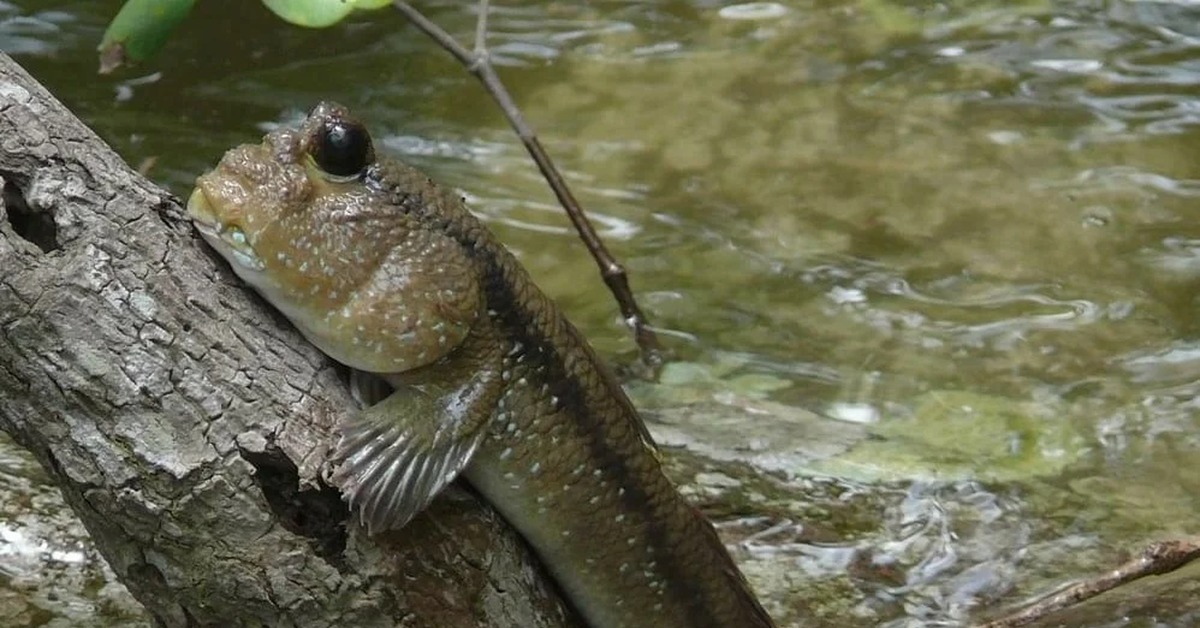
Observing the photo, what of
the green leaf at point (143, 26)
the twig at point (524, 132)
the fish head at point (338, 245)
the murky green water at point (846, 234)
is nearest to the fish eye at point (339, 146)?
the fish head at point (338, 245)

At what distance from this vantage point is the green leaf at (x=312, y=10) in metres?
2.38

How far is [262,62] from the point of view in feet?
18.5

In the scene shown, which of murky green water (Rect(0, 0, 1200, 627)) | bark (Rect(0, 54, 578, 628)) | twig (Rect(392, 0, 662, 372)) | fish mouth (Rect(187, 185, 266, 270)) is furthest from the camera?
twig (Rect(392, 0, 662, 372))

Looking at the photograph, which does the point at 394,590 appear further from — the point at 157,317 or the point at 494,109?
the point at 494,109

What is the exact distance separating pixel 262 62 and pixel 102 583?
3.57 metres

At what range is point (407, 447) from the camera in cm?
166

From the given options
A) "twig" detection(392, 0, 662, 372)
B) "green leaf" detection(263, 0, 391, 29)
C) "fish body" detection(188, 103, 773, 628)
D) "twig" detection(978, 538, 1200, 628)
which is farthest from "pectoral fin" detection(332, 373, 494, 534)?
"twig" detection(392, 0, 662, 372)

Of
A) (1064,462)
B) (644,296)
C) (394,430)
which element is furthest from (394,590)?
(644,296)

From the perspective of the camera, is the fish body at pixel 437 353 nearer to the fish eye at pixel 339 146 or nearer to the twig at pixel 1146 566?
the fish eye at pixel 339 146

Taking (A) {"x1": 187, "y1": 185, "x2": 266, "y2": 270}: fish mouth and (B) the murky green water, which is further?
Answer: (B) the murky green water

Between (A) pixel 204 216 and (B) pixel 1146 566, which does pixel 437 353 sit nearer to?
(A) pixel 204 216

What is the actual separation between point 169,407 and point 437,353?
347 mm

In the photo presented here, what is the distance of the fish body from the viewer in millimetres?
1662

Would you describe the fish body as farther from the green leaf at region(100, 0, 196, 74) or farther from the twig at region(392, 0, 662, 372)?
the twig at region(392, 0, 662, 372)
